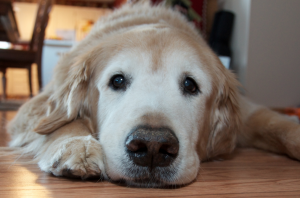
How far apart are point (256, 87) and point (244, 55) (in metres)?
0.48

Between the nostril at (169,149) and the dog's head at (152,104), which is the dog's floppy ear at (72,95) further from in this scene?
the nostril at (169,149)

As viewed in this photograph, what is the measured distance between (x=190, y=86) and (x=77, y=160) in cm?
72

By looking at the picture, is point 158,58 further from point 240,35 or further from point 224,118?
point 240,35

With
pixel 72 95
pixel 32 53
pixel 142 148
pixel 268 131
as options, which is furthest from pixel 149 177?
pixel 32 53

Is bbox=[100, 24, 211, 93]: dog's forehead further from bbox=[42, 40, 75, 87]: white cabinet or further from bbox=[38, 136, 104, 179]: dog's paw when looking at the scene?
bbox=[42, 40, 75, 87]: white cabinet

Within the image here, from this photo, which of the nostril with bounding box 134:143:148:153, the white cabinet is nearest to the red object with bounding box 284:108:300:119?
the nostril with bounding box 134:143:148:153

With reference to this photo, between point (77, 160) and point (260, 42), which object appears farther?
point (260, 42)

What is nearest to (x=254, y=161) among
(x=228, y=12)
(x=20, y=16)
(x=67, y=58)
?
(x=67, y=58)

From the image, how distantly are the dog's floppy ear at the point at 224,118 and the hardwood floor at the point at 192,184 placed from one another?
0.58 feet

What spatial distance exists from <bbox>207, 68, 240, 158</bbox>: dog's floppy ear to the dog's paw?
0.79 metres

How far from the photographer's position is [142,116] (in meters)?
1.23

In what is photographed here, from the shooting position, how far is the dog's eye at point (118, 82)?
1582 millimetres

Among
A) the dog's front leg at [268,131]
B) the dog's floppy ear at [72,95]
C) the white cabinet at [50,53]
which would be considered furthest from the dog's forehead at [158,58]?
the white cabinet at [50,53]

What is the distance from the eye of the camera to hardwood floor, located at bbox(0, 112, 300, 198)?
1119 millimetres
